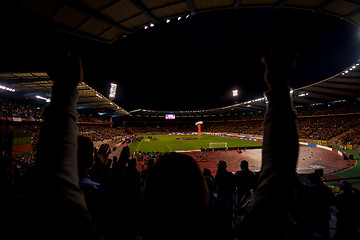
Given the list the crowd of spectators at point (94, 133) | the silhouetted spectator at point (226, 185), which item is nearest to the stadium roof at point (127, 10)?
the silhouetted spectator at point (226, 185)

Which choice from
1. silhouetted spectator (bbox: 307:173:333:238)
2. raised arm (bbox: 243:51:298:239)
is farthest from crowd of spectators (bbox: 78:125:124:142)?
raised arm (bbox: 243:51:298:239)

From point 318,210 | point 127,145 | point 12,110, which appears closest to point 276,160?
point 318,210

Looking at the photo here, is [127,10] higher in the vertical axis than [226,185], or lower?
higher

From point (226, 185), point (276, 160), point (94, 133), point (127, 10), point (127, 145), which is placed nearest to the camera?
point (276, 160)

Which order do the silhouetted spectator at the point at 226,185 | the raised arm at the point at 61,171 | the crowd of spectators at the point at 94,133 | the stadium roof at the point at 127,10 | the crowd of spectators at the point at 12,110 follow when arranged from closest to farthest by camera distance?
the raised arm at the point at 61,171, the silhouetted spectator at the point at 226,185, the stadium roof at the point at 127,10, the crowd of spectators at the point at 12,110, the crowd of spectators at the point at 94,133

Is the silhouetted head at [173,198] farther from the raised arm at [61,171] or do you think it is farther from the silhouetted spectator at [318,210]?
the silhouetted spectator at [318,210]

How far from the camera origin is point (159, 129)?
85.2 m

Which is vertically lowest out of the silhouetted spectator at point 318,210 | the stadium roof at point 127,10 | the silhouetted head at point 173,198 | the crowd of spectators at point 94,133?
the crowd of spectators at point 94,133

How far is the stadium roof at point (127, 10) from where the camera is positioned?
21.7 feet

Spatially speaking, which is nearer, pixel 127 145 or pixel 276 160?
pixel 276 160

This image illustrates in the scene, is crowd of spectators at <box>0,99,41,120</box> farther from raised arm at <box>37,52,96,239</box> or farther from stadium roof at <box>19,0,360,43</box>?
raised arm at <box>37,52,96,239</box>

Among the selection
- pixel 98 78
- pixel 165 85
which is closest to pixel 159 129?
pixel 165 85

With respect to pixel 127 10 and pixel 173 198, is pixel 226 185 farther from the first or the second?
Result: pixel 127 10

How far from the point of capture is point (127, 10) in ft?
25.2
